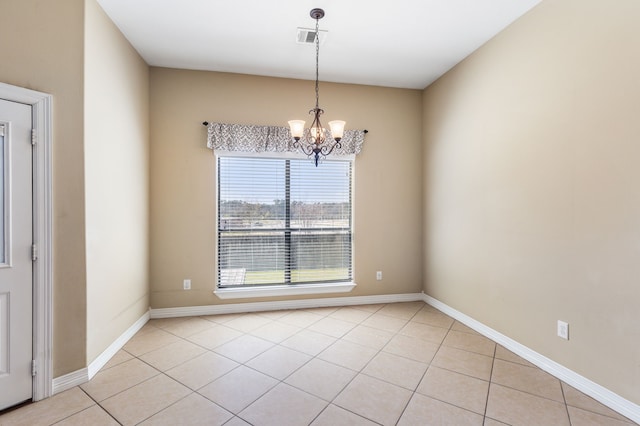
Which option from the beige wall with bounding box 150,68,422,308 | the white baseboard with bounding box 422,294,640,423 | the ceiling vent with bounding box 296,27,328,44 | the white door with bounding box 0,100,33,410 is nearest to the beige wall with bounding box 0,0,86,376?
the white door with bounding box 0,100,33,410

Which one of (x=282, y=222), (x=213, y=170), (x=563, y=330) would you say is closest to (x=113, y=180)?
(x=213, y=170)

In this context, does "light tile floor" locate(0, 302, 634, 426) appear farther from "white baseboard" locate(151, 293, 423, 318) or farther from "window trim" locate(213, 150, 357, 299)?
"window trim" locate(213, 150, 357, 299)

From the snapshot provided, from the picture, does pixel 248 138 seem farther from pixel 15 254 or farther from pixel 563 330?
pixel 563 330

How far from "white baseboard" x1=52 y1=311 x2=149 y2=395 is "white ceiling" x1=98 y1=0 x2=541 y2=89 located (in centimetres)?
285

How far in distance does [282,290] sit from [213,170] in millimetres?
1708

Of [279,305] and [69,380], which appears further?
[279,305]

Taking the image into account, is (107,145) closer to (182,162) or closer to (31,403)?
(182,162)

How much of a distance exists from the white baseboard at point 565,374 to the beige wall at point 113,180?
11.5ft

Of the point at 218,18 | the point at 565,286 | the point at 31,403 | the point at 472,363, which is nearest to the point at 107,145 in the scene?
the point at 218,18

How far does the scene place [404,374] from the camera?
92.4 inches

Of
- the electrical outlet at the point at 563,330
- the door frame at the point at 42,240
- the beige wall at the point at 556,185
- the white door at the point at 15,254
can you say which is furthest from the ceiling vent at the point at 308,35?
the electrical outlet at the point at 563,330

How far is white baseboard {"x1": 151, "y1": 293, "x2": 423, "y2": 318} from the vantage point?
357cm

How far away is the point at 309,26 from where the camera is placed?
9.07 ft

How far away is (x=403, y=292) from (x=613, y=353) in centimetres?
236
